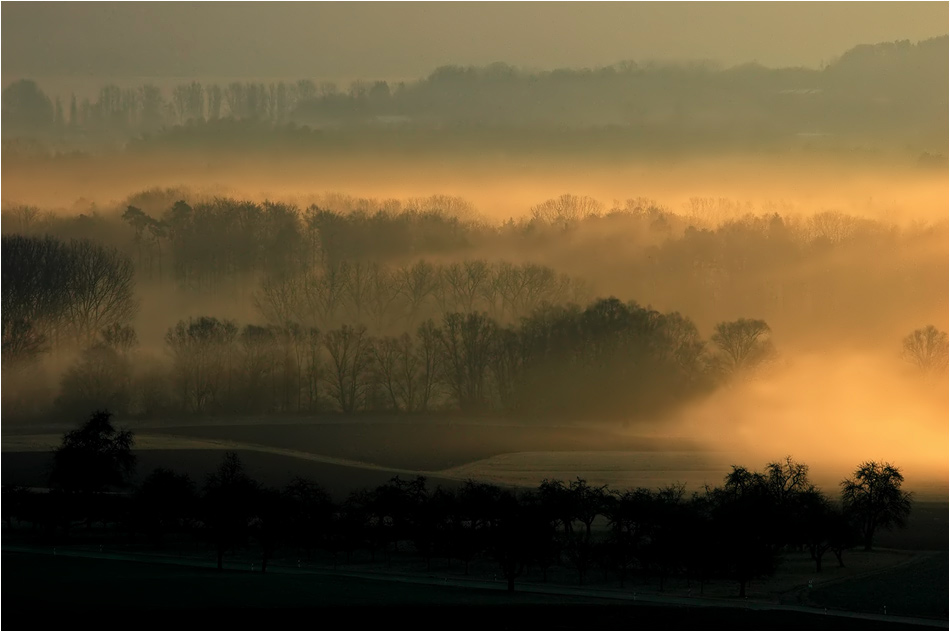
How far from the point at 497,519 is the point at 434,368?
2577 inches

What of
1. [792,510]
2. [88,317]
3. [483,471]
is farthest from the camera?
[88,317]

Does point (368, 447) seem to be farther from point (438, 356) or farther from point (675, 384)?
point (675, 384)

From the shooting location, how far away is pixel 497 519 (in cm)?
6894

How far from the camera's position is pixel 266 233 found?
170 metres

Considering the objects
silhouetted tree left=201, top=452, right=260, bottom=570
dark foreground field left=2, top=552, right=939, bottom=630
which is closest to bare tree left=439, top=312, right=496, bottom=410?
silhouetted tree left=201, top=452, right=260, bottom=570

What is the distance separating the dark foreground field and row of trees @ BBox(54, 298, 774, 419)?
72.1 metres

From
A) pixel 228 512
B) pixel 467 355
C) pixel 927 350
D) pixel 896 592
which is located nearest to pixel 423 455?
pixel 467 355

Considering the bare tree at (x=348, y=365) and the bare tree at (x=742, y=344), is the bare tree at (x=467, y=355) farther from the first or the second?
the bare tree at (x=742, y=344)

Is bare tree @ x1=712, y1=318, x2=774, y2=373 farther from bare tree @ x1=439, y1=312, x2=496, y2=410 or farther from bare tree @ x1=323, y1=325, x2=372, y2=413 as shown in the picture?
bare tree @ x1=323, y1=325, x2=372, y2=413

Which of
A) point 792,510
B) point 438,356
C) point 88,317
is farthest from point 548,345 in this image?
point 792,510

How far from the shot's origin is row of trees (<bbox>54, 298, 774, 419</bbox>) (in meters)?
130

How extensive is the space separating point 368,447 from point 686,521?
51317 mm

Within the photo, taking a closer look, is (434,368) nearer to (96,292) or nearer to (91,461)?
(96,292)

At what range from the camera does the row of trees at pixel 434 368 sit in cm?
12988
